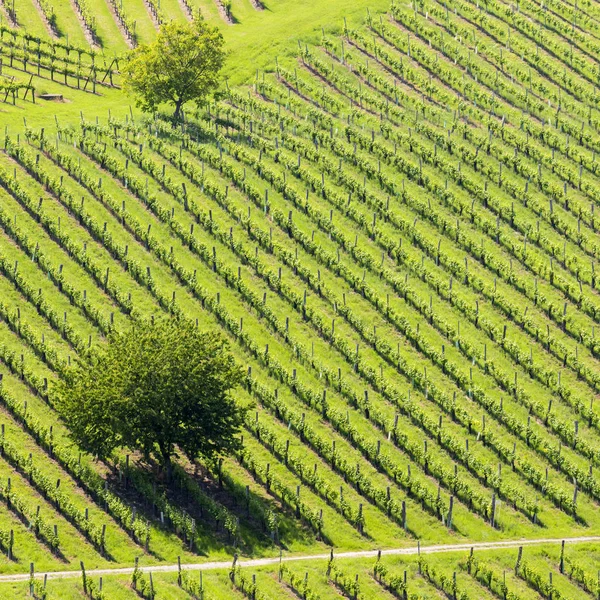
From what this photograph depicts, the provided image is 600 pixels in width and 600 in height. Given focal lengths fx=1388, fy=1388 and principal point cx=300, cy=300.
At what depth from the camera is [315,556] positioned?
75688 mm

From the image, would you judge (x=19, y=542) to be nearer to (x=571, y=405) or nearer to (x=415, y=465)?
(x=415, y=465)

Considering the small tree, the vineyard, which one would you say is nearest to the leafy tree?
the vineyard

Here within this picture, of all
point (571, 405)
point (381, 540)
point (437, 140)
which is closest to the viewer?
point (381, 540)

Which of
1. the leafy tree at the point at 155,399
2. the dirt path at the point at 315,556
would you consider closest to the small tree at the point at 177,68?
the leafy tree at the point at 155,399

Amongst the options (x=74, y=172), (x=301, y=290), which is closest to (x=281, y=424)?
(x=301, y=290)

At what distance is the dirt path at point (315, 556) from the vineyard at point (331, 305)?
51cm

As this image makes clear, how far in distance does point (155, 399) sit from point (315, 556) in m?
12.3

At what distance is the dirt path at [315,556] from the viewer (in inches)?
2773

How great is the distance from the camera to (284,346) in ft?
298

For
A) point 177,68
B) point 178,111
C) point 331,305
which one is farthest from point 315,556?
point 177,68

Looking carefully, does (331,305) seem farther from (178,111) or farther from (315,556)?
(178,111)

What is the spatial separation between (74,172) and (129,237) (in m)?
8.72

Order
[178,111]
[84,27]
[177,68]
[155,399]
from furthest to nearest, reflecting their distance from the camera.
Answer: [84,27] → [178,111] → [177,68] → [155,399]

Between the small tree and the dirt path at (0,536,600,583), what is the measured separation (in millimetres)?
50991
